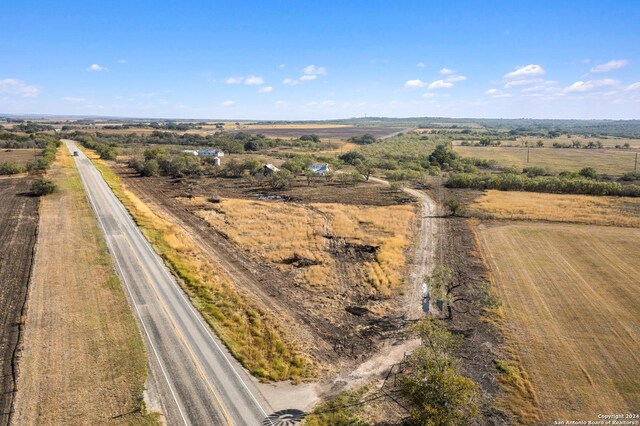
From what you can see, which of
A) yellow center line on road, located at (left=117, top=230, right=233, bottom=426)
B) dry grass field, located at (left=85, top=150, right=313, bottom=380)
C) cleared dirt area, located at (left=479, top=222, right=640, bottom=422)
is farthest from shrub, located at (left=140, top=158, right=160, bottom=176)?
cleared dirt area, located at (left=479, top=222, right=640, bottom=422)

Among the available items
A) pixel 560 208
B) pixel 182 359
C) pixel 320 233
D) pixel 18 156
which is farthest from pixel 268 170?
pixel 18 156

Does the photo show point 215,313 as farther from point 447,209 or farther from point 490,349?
point 447,209

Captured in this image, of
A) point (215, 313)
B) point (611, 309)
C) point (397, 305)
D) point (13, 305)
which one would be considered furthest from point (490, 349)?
point (13, 305)

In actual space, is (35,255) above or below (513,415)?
above

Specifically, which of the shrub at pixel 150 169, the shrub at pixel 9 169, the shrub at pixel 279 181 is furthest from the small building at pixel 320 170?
the shrub at pixel 9 169

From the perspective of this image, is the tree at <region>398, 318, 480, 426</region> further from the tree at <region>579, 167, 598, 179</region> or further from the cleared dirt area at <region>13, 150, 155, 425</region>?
the tree at <region>579, 167, 598, 179</region>

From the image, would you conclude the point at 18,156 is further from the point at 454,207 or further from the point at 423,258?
the point at 423,258
